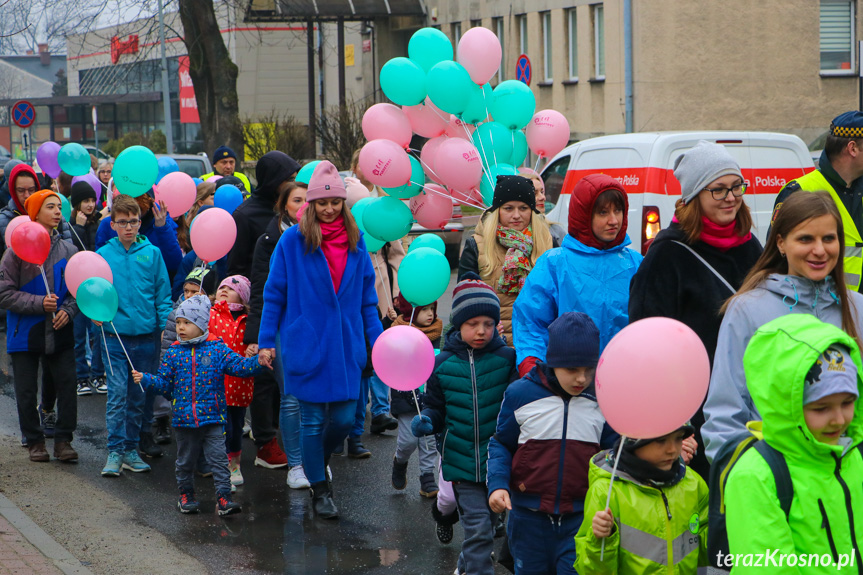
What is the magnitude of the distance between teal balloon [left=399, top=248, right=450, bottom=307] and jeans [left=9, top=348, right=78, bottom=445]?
2.84 metres

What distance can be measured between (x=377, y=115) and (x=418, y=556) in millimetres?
2935

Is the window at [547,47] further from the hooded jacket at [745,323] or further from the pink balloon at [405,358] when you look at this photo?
the hooded jacket at [745,323]

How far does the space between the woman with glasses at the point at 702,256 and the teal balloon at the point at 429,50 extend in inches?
137

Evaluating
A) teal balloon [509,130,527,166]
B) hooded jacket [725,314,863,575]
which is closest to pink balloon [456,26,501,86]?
teal balloon [509,130,527,166]

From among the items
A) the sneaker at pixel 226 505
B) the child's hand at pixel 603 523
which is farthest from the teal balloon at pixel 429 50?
the child's hand at pixel 603 523

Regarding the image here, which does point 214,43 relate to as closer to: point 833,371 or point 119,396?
point 119,396

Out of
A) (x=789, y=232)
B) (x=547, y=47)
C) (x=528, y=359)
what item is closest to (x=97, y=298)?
(x=528, y=359)

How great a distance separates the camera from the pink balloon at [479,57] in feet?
23.6

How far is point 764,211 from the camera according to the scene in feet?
34.8

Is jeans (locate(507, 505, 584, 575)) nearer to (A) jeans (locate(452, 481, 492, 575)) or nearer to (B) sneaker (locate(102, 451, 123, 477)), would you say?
(A) jeans (locate(452, 481, 492, 575))

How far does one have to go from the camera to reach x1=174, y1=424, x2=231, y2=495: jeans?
651 centimetres

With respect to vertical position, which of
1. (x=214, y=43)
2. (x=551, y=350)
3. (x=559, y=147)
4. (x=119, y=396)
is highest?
(x=214, y=43)

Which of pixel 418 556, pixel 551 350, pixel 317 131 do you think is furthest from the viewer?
pixel 317 131

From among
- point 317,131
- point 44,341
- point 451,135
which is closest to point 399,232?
point 451,135
